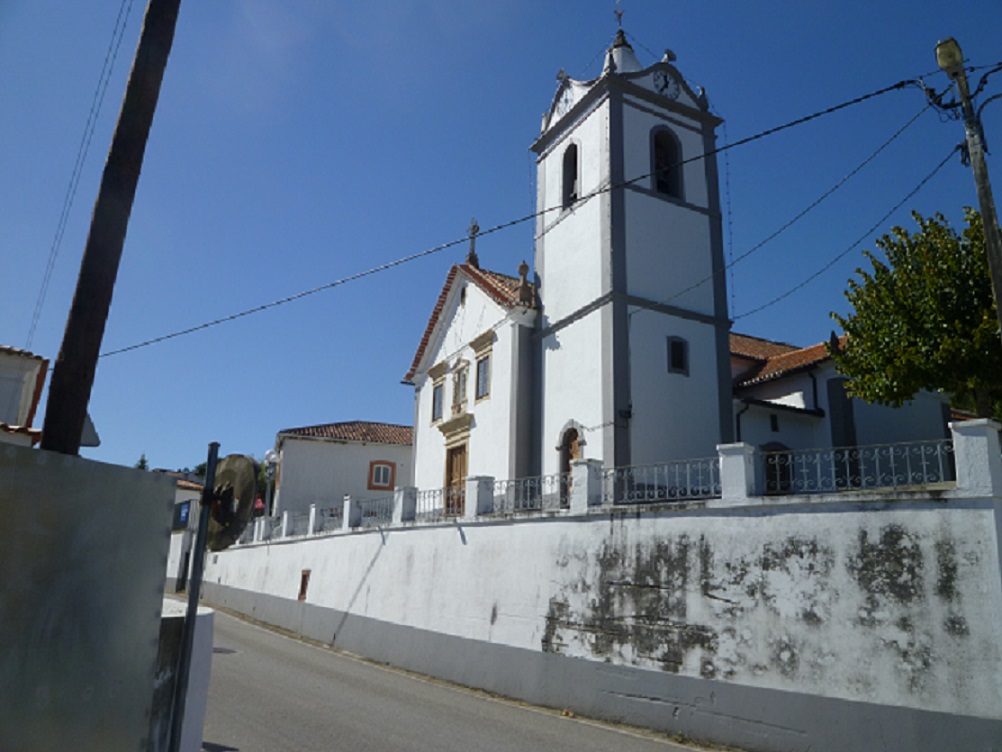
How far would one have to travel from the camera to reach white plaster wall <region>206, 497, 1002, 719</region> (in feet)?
27.6

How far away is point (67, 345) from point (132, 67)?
8.46 feet

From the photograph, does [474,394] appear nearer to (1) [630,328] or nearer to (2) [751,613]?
(1) [630,328]

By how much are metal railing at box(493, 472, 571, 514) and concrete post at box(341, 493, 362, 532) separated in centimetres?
541

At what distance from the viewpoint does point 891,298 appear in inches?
527

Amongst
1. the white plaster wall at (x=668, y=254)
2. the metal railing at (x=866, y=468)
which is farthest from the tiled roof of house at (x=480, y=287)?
the metal railing at (x=866, y=468)

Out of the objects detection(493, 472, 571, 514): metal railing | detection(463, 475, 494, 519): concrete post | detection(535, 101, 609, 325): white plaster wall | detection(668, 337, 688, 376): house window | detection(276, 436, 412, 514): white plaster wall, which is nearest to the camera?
detection(493, 472, 571, 514): metal railing

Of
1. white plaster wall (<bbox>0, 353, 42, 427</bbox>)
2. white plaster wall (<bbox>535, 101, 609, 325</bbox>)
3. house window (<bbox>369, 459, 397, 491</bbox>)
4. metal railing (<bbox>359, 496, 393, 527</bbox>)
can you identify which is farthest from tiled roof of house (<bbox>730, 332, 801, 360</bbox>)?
white plaster wall (<bbox>0, 353, 42, 427</bbox>)

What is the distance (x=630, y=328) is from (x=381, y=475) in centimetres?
2031

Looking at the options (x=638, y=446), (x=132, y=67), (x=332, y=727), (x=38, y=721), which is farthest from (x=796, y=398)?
(x=38, y=721)

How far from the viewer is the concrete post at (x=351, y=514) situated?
20.2 meters

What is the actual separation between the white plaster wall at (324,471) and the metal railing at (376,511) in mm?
13295

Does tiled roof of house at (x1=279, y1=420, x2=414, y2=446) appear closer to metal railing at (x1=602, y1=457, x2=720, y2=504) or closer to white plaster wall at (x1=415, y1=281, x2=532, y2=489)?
white plaster wall at (x1=415, y1=281, x2=532, y2=489)

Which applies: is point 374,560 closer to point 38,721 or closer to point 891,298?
point 891,298

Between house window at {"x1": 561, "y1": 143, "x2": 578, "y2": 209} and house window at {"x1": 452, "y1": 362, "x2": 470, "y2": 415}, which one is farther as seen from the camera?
house window at {"x1": 452, "y1": 362, "x2": 470, "y2": 415}
